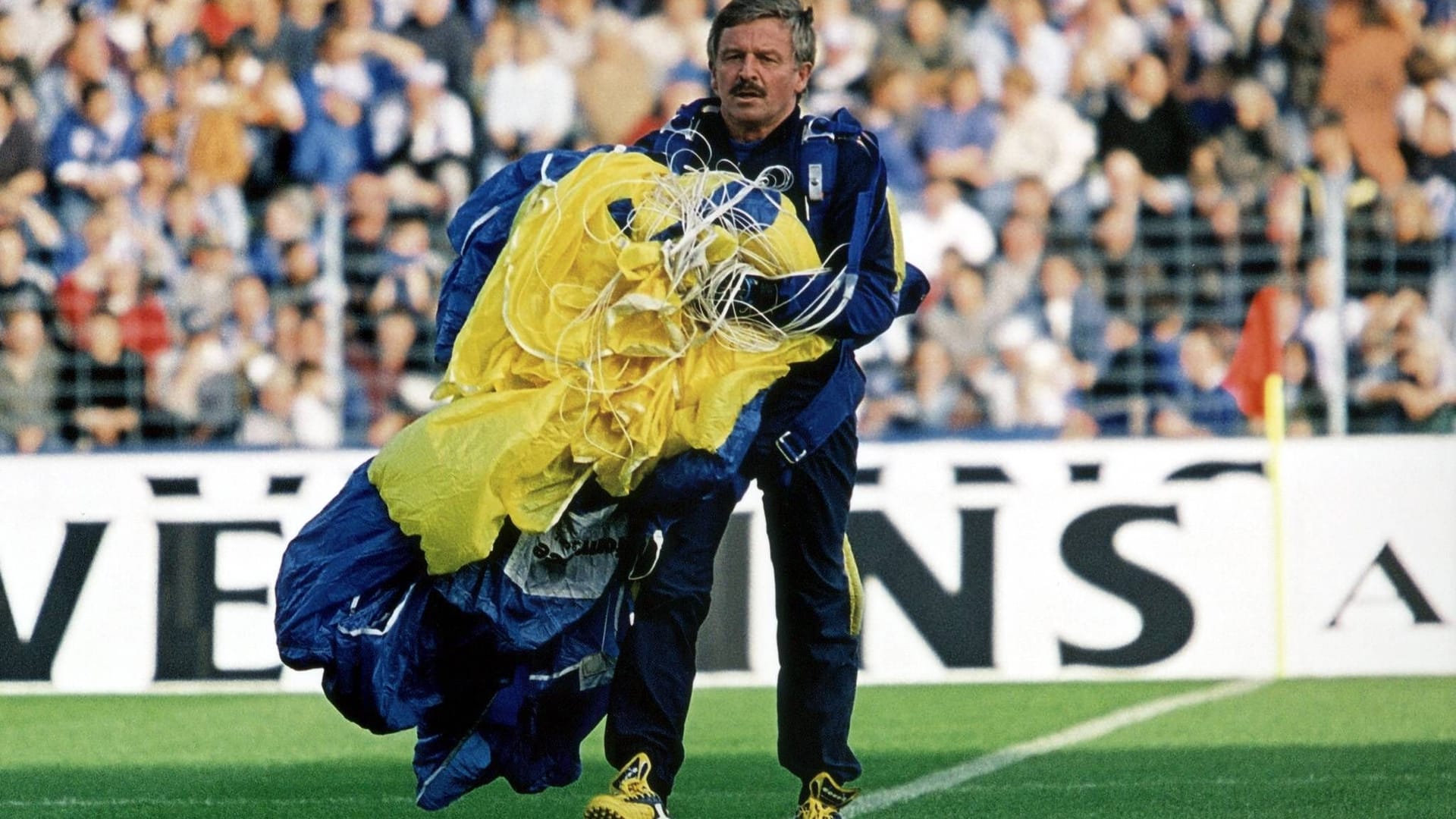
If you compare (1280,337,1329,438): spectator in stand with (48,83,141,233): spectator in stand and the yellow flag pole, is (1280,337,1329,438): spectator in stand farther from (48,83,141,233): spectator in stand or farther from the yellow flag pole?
(48,83,141,233): spectator in stand

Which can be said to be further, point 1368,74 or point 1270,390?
point 1368,74

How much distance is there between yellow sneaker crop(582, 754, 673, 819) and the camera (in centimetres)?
538

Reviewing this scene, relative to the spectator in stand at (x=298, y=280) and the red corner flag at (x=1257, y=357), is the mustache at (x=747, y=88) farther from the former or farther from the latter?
the spectator in stand at (x=298, y=280)

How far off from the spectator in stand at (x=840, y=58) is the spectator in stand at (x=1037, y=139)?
899mm

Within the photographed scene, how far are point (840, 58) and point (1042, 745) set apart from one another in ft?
20.9

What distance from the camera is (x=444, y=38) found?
13.4 m

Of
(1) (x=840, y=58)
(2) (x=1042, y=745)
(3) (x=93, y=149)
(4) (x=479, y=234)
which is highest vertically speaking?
(1) (x=840, y=58)

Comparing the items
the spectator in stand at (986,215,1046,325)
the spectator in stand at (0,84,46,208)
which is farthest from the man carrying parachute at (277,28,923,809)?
the spectator in stand at (0,84,46,208)

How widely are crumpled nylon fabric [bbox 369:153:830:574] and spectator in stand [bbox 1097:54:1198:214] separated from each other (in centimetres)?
777

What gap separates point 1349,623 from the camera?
1041cm

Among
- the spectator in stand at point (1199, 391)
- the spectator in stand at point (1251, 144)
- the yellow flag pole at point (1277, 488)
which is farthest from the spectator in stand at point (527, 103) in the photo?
the yellow flag pole at point (1277, 488)

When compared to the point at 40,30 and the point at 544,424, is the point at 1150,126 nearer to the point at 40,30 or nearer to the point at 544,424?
the point at 40,30

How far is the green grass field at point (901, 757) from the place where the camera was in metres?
6.40

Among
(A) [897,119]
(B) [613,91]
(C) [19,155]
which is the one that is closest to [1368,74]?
(A) [897,119]
